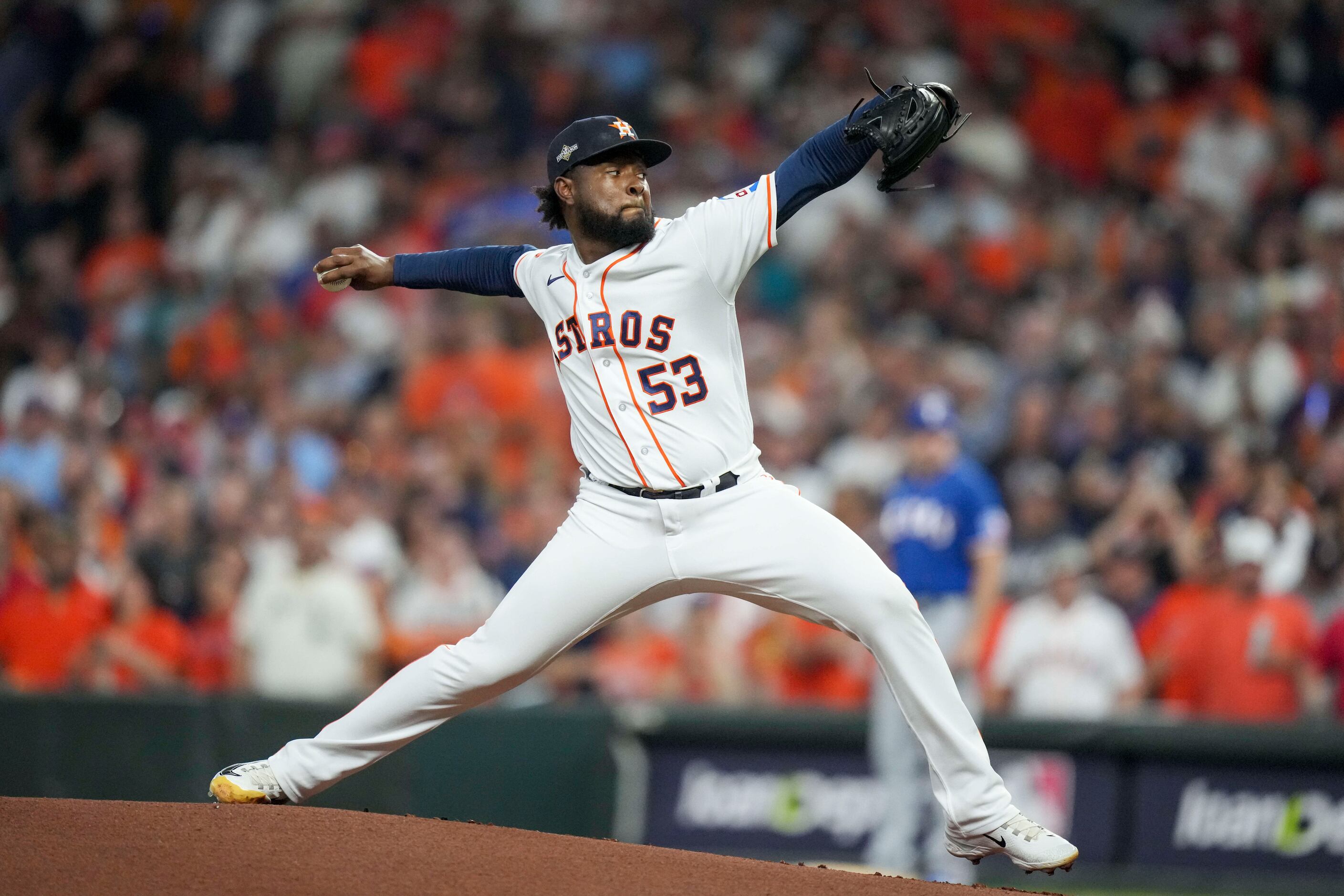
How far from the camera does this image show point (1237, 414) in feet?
31.4

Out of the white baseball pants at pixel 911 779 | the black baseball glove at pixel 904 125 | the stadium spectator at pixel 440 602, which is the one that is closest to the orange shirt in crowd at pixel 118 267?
the stadium spectator at pixel 440 602

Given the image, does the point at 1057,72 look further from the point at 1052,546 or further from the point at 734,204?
the point at 734,204

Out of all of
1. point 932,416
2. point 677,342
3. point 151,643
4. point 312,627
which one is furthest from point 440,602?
point 677,342

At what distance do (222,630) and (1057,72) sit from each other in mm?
7203

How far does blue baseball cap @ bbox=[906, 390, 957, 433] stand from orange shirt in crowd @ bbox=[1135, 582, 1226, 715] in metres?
1.70

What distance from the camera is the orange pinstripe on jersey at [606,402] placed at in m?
4.60

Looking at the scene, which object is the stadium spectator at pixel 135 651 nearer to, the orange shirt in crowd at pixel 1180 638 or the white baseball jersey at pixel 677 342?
the orange shirt in crowd at pixel 1180 638

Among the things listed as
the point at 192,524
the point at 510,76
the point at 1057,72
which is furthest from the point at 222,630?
the point at 1057,72

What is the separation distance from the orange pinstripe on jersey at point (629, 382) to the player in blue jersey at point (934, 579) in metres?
2.84

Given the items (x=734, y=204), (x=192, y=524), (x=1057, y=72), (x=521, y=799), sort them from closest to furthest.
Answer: (x=734, y=204), (x=521, y=799), (x=192, y=524), (x=1057, y=72)

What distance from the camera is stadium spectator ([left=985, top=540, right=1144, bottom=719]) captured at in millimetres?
8297

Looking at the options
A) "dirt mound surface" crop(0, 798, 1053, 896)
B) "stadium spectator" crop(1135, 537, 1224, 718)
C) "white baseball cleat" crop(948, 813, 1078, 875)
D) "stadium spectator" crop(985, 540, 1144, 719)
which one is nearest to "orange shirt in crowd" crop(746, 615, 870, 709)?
"stadium spectator" crop(985, 540, 1144, 719)

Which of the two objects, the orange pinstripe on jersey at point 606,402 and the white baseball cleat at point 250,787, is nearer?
the orange pinstripe on jersey at point 606,402

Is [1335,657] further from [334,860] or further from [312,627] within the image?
[334,860]
